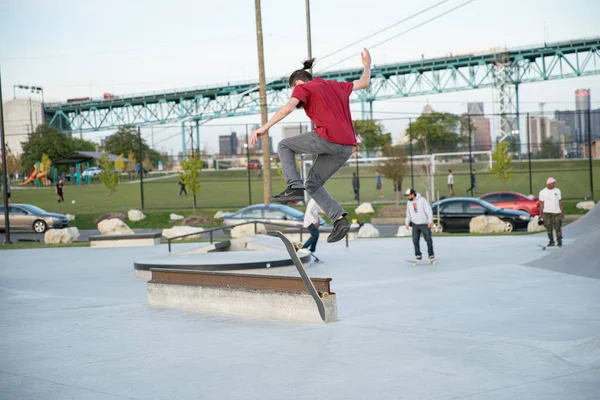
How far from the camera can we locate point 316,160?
6.77 meters

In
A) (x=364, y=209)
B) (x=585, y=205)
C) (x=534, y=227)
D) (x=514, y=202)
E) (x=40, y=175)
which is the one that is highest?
(x=40, y=175)

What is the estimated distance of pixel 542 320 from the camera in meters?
9.05

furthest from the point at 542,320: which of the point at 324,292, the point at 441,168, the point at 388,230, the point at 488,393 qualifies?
the point at 441,168

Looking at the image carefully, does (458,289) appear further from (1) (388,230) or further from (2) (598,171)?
(2) (598,171)

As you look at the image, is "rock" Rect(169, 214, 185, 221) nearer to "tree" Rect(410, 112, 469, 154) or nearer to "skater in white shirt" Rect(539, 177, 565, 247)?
"skater in white shirt" Rect(539, 177, 565, 247)

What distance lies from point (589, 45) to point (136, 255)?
81158mm

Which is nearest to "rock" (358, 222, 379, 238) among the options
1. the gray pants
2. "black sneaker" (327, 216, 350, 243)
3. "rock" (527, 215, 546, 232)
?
"rock" (527, 215, 546, 232)

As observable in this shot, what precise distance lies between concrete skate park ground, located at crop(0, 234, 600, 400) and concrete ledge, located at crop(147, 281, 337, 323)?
0.84 feet

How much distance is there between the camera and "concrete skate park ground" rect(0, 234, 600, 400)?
603cm

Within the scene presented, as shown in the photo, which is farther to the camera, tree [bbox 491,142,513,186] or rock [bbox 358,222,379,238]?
tree [bbox 491,142,513,186]

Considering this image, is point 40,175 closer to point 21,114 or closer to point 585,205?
point 21,114

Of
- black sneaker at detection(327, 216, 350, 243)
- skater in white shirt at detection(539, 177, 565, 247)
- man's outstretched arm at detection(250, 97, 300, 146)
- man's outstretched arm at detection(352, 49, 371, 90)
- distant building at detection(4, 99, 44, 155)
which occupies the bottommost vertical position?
skater in white shirt at detection(539, 177, 565, 247)

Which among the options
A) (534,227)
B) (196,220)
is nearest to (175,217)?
(196,220)

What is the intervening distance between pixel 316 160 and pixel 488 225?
20375 millimetres
